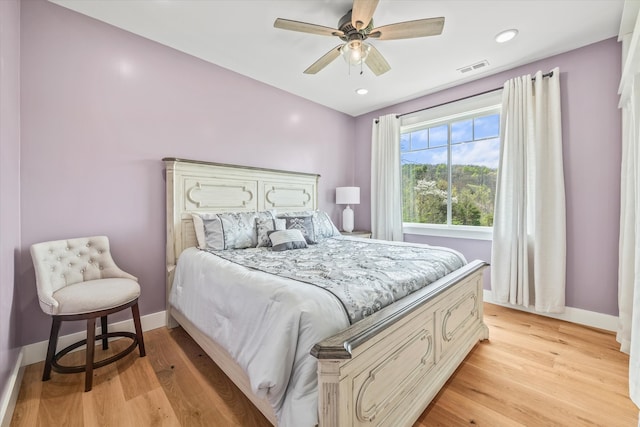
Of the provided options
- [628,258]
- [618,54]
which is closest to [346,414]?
[628,258]

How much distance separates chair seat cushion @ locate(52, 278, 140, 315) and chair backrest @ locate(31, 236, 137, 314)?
0.05 m

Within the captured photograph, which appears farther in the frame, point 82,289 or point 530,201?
point 530,201

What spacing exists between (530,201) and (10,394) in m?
4.26

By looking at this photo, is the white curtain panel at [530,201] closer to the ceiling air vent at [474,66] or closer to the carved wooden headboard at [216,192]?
the ceiling air vent at [474,66]

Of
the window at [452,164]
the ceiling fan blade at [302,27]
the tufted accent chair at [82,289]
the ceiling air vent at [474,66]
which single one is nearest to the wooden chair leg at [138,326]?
the tufted accent chair at [82,289]

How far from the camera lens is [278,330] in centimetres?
112

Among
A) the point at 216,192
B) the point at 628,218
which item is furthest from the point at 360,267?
the point at 628,218

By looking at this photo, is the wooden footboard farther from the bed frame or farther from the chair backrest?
the chair backrest

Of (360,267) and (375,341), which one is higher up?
(360,267)

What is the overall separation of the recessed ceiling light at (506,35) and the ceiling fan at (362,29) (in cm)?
98

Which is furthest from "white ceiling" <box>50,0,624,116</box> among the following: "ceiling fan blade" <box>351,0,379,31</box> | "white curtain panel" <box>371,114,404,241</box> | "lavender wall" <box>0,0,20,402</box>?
"white curtain panel" <box>371,114,404,241</box>

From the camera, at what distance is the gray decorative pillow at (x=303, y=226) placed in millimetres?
2799

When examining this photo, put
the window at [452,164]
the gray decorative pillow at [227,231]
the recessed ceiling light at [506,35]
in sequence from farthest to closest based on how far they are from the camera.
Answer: the window at [452,164] < the gray decorative pillow at [227,231] < the recessed ceiling light at [506,35]

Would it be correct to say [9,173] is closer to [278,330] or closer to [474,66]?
[278,330]
